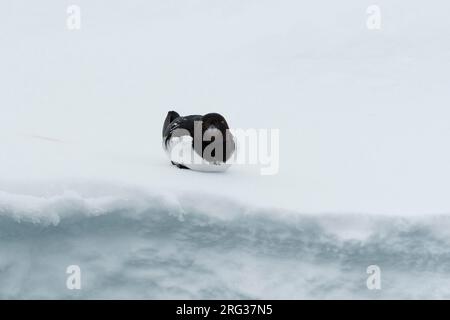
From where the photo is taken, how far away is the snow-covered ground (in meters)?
4.22

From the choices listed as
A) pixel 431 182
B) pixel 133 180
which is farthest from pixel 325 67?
pixel 133 180

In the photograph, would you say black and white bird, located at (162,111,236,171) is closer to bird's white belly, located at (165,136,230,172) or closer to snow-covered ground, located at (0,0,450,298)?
bird's white belly, located at (165,136,230,172)

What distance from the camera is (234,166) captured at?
5.75 metres

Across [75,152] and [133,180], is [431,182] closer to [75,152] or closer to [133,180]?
[133,180]

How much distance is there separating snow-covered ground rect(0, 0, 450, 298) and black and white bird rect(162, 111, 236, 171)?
4.9 inches

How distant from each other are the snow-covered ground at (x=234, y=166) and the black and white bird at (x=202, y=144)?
124mm

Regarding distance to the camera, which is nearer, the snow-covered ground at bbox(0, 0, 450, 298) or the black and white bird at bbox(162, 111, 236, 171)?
the snow-covered ground at bbox(0, 0, 450, 298)

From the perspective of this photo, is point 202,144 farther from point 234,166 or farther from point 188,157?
point 234,166

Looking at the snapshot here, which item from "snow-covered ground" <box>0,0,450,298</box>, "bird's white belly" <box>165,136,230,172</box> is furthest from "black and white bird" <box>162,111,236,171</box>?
"snow-covered ground" <box>0,0,450,298</box>

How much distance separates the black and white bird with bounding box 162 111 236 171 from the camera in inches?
204

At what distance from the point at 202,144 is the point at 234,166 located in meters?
0.60

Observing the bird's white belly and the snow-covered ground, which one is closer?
the snow-covered ground

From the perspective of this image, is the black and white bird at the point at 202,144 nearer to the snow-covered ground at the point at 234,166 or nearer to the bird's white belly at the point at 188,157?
the bird's white belly at the point at 188,157

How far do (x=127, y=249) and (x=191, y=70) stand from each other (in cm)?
525
